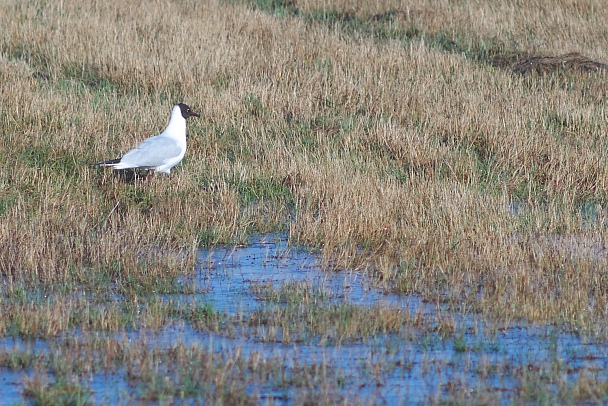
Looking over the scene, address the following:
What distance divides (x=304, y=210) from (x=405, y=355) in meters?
3.19

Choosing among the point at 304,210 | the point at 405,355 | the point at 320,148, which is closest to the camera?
the point at 405,355

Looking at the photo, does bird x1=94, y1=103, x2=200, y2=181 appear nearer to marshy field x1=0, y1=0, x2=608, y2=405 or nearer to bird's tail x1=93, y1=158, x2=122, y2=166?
bird's tail x1=93, y1=158, x2=122, y2=166

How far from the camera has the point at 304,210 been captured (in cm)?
796

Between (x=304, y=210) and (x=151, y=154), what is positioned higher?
(x=151, y=154)

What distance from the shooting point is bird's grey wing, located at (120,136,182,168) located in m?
8.11

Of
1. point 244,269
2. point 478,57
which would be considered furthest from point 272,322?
point 478,57

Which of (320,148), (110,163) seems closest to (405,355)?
(110,163)

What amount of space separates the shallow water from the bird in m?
2.39

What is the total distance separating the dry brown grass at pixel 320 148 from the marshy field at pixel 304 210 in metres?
0.03

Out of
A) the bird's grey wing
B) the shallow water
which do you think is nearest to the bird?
the bird's grey wing

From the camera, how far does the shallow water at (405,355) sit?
4.45 metres

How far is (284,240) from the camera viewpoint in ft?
24.2

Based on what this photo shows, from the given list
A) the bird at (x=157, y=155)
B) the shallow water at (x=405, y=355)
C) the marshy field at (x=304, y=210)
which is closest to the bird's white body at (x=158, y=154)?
the bird at (x=157, y=155)

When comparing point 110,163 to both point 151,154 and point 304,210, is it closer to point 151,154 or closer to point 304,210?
point 151,154
